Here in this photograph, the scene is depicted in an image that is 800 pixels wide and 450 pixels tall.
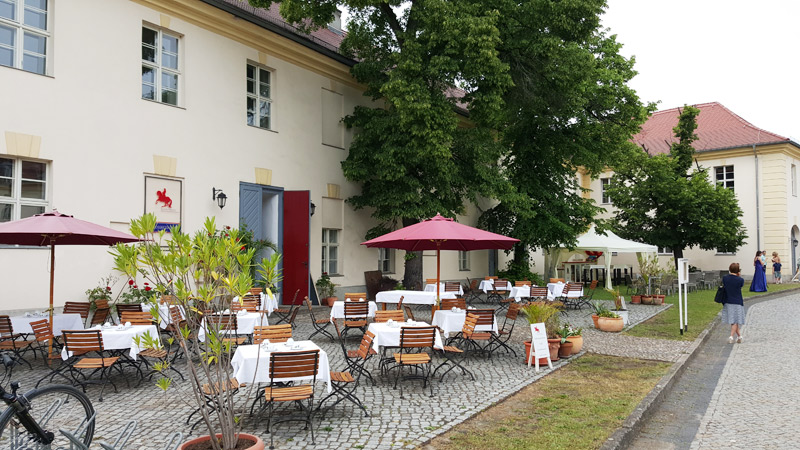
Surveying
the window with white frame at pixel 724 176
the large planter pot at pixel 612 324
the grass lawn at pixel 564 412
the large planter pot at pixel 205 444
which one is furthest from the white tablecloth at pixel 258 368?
the window with white frame at pixel 724 176

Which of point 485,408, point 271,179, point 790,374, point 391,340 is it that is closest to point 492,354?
point 391,340

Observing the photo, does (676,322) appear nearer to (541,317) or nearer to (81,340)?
(541,317)

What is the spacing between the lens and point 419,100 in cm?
1462

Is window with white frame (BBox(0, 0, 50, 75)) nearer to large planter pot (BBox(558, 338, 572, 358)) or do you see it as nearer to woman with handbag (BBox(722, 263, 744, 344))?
large planter pot (BBox(558, 338, 572, 358))

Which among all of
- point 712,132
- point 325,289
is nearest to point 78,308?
point 325,289

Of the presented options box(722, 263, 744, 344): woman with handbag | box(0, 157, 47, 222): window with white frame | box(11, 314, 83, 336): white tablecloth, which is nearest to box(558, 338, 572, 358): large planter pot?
box(722, 263, 744, 344): woman with handbag

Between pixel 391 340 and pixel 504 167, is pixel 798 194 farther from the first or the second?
pixel 391 340

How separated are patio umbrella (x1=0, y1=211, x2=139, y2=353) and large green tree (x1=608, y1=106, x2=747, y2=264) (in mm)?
22881

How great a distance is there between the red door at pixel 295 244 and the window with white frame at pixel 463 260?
9920 mm

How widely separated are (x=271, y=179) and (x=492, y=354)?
27.5ft

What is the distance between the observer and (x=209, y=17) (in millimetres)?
13922

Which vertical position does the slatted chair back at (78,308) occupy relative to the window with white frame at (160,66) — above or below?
below

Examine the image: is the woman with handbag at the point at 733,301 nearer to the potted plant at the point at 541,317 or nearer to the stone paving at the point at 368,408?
the stone paving at the point at 368,408

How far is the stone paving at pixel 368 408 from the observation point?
554 cm
